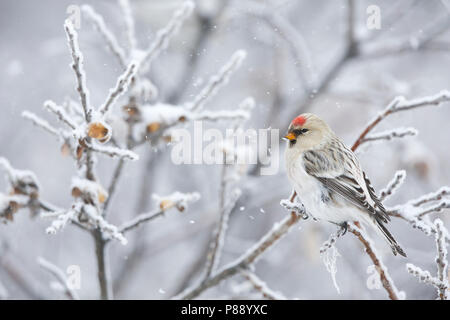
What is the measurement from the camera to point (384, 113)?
48.6 inches

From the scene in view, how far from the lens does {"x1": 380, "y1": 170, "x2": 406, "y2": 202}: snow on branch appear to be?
1171 millimetres

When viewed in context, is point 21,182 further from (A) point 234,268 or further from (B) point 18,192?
(A) point 234,268

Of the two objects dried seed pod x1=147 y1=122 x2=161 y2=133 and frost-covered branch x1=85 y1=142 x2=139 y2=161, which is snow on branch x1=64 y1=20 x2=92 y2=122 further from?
dried seed pod x1=147 y1=122 x2=161 y2=133

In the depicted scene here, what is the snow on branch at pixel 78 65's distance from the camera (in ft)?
3.20

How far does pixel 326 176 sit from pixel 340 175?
47 mm

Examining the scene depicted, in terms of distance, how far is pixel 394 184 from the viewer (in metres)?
1.19

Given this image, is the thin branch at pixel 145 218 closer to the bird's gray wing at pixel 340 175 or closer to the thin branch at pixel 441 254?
the bird's gray wing at pixel 340 175

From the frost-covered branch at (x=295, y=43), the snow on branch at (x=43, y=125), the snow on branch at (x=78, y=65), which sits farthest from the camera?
the frost-covered branch at (x=295, y=43)

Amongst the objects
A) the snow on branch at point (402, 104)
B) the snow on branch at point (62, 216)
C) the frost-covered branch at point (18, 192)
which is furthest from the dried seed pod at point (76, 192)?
the snow on branch at point (402, 104)

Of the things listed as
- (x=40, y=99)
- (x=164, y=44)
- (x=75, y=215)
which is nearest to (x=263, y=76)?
(x=40, y=99)

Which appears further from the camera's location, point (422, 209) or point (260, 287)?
point (260, 287)

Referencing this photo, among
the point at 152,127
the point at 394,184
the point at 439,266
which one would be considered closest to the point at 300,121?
the point at 394,184

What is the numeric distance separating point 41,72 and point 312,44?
200 centimetres

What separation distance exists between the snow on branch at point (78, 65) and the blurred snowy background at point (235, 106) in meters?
0.31
